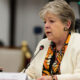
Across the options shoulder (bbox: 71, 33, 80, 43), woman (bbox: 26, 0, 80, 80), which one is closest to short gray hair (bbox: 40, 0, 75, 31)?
woman (bbox: 26, 0, 80, 80)

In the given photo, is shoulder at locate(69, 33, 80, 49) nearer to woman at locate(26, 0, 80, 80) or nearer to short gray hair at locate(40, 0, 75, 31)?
woman at locate(26, 0, 80, 80)

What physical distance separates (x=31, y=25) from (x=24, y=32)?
0.30 m

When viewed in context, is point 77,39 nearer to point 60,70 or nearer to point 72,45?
point 72,45

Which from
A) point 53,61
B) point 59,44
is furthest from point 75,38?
point 53,61

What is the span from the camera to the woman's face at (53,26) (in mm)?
1837

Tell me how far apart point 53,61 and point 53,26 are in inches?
11.4

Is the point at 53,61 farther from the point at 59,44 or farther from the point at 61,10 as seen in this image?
the point at 61,10

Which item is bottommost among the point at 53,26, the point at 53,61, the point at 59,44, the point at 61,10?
the point at 53,61

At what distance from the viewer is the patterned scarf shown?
185 centimetres

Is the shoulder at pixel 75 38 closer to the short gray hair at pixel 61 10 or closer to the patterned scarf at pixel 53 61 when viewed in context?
the patterned scarf at pixel 53 61

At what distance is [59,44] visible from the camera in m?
1.96

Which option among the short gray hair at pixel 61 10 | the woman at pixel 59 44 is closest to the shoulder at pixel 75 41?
the woman at pixel 59 44

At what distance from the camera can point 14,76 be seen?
5.43 ft

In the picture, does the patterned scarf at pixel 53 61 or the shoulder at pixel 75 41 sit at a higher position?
the shoulder at pixel 75 41
